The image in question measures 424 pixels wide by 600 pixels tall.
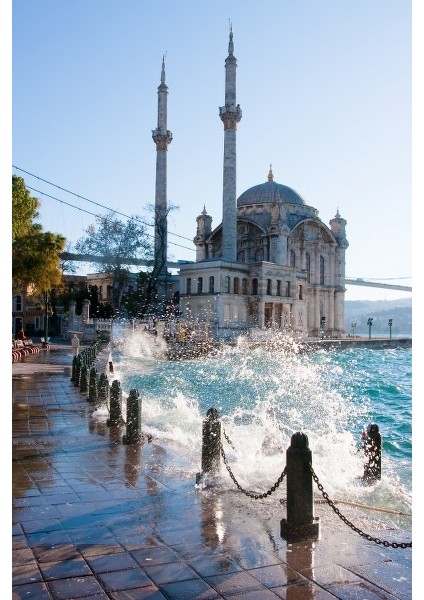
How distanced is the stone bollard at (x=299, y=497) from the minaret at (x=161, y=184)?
40679mm

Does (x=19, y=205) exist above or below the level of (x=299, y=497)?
above

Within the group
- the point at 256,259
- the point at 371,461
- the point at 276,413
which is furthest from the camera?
the point at 256,259

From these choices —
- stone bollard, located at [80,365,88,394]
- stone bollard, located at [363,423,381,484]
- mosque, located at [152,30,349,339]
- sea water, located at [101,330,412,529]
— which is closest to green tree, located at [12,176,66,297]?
sea water, located at [101,330,412,529]

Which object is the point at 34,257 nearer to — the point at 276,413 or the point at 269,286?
the point at 276,413

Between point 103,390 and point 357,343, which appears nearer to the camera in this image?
point 103,390

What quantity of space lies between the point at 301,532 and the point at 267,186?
5693 centimetres

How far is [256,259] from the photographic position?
54562mm

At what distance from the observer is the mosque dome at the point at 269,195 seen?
57.7 metres

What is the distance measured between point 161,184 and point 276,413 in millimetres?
38077

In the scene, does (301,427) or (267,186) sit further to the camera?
(267,186)

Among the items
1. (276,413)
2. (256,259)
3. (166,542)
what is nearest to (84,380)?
(276,413)
